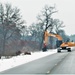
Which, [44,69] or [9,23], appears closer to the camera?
[44,69]

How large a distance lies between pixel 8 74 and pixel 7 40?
224 feet

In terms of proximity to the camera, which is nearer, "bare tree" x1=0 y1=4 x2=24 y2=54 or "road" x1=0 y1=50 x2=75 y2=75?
"road" x1=0 y1=50 x2=75 y2=75

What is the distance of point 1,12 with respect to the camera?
87125mm

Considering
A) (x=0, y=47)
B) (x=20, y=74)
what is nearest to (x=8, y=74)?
(x=20, y=74)

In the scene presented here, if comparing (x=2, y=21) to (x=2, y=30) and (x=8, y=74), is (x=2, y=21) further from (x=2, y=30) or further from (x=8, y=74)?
(x=8, y=74)

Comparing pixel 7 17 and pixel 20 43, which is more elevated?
pixel 7 17

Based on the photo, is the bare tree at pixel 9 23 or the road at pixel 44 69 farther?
the bare tree at pixel 9 23

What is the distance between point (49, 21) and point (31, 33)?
3969 cm

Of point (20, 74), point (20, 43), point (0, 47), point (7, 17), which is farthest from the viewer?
point (20, 43)

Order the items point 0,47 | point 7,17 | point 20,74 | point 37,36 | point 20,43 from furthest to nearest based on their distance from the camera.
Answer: point 37,36 → point 20,43 → point 7,17 → point 0,47 → point 20,74

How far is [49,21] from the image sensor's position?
102188 mm

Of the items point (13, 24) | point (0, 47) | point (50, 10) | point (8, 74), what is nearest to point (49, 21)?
point (50, 10)

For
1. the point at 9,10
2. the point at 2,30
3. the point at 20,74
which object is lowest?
the point at 20,74

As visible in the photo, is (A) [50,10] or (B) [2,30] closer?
(B) [2,30]
